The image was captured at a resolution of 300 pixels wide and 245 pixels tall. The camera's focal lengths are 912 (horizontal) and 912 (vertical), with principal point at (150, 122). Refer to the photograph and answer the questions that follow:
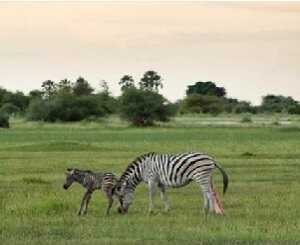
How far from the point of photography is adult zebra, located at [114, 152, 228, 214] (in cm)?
1839

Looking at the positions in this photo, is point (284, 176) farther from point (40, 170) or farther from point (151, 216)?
point (151, 216)

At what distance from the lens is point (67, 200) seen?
20.9 metres

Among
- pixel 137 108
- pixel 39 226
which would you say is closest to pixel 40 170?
pixel 39 226

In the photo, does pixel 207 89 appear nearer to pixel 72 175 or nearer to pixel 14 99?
pixel 14 99

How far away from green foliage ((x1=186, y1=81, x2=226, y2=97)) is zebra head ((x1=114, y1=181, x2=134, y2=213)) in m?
160

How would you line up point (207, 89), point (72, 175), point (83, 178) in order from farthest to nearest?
point (207, 89)
point (72, 175)
point (83, 178)

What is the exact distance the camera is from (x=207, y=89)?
179625mm

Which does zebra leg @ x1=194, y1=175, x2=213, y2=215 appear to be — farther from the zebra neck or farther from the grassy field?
the zebra neck

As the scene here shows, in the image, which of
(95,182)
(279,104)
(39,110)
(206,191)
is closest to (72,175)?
(95,182)

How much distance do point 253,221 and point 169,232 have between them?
2.34 meters

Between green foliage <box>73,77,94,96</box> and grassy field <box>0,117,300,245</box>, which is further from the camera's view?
green foliage <box>73,77,94,96</box>

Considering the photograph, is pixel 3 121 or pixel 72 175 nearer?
pixel 72 175

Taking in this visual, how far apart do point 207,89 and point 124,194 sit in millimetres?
161446

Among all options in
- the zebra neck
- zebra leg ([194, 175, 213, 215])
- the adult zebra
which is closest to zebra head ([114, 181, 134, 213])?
the adult zebra
